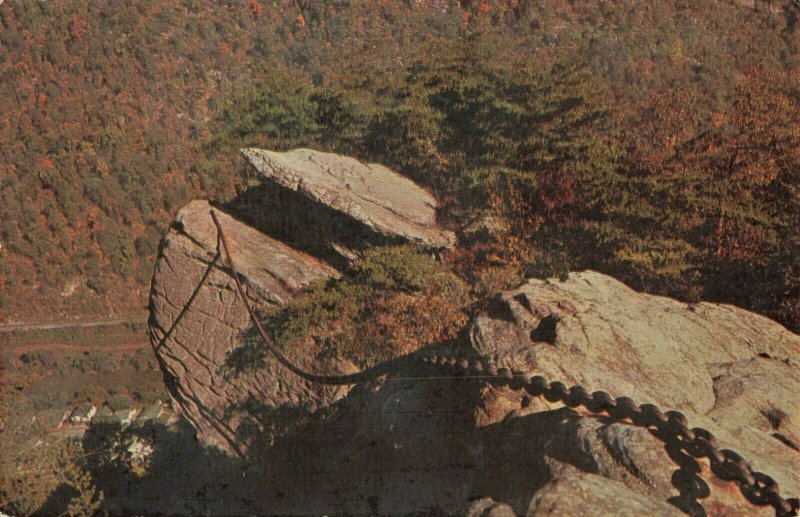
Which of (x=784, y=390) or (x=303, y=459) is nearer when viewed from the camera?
(x=784, y=390)

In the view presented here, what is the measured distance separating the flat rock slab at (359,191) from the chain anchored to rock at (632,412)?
1.03 feet

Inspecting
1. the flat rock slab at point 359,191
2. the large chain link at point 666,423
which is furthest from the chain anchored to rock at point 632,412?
the flat rock slab at point 359,191

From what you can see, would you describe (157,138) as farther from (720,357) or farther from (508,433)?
(720,357)

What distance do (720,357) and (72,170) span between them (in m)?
2.40

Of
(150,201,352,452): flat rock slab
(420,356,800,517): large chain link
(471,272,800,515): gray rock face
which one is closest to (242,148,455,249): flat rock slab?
(150,201,352,452): flat rock slab

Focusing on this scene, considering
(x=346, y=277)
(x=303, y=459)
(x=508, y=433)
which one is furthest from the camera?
(x=303, y=459)

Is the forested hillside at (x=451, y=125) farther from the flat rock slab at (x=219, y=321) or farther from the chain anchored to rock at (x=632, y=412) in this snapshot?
the chain anchored to rock at (x=632, y=412)

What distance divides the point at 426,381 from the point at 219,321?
32.2 inches

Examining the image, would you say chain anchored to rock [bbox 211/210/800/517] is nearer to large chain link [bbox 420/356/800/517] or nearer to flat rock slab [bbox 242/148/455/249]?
large chain link [bbox 420/356/800/517]

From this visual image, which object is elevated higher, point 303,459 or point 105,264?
point 105,264

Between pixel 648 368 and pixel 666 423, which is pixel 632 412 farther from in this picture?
pixel 648 368

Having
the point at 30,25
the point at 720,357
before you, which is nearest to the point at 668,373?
the point at 720,357

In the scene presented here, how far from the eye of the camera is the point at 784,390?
6.88 feet

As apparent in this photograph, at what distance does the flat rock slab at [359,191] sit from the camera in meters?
2.14
